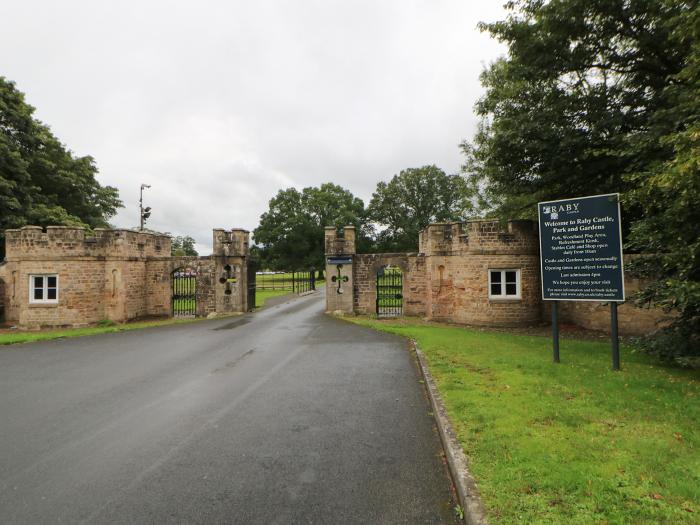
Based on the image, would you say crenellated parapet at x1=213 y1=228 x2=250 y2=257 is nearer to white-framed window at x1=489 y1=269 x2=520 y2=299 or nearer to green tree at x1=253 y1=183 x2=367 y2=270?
white-framed window at x1=489 y1=269 x2=520 y2=299

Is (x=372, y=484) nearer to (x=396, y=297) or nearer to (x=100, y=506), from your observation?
(x=100, y=506)

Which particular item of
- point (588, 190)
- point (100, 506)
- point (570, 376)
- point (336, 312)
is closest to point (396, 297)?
point (336, 312)

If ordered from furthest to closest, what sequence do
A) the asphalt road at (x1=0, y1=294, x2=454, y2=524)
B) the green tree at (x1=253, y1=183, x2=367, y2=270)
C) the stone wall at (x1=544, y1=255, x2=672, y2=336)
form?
the green tree at (x1=253, y1=183, x2=367, y2=270) < the stone wall at (x1=544, y1=255, x2=672, y2=336) < the asphalt road at (x1=0, y1=294, x2=454, y2=524)

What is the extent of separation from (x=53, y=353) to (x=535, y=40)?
18234mm

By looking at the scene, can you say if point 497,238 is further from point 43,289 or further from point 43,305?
point 43,289

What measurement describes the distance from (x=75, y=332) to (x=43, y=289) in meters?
3.68

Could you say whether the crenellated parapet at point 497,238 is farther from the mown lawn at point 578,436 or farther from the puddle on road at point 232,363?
the puddle on road at point 232,363

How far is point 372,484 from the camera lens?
380 centimetres

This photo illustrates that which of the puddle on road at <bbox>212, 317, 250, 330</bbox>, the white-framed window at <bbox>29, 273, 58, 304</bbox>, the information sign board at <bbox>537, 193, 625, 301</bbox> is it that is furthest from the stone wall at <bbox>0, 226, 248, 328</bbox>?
the information sign board at <bbox>537, 193, 625, 301</bbox>

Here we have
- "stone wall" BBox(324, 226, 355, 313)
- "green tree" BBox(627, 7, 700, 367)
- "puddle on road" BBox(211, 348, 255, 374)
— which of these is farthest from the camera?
"stone wall" BBox(324, 226, 355, 313)

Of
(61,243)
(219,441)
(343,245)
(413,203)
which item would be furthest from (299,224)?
(219,441)

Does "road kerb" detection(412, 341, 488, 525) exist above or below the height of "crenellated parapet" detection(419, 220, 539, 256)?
below

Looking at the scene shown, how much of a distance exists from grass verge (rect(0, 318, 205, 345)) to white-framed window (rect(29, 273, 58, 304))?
1.60 meters

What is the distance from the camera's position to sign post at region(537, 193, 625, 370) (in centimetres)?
771
